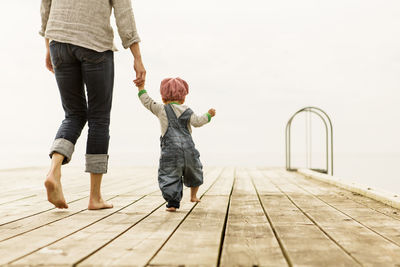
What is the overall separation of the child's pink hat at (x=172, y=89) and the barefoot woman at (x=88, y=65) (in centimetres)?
16

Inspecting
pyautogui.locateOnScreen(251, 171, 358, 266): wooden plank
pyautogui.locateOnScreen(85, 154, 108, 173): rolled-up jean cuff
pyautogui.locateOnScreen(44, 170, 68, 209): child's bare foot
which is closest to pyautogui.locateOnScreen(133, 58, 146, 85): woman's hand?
pyautogui.locateOnScreen(85, 154, 108, 173): rolled-up jean cuff

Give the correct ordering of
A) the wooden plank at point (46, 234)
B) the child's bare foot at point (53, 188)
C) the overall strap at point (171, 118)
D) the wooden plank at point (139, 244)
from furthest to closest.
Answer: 1. the overall strap at point (171, 118)
2. the child's bare foot at point (53, 188)
3. the wooden plank at point (46, 234)
4. the wooden plank at point (139, 244)

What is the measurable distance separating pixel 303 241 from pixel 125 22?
1.64m

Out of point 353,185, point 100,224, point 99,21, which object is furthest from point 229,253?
point 353,185

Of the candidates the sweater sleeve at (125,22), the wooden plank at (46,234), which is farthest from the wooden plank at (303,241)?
the sweater sleeve at (125,22)

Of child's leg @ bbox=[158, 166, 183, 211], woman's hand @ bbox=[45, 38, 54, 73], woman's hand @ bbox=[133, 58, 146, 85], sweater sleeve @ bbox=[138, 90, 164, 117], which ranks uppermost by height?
woman's hand @ bbox=[45, 38, 54, 73]

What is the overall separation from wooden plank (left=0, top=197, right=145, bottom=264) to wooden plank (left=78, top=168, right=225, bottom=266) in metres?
0.24

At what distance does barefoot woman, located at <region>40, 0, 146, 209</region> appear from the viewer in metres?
2.54

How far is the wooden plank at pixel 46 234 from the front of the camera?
1.49 m

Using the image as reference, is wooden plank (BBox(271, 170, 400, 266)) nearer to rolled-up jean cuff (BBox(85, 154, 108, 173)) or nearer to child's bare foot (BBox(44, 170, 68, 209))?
rolled-up jean cuff (BBox(85, 154, 108, 173))

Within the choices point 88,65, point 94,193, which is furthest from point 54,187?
point 88,65

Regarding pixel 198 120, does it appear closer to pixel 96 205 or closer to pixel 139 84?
pixel 139 84

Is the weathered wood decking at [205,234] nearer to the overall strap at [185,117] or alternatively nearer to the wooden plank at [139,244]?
the wooden plank at [139,244]

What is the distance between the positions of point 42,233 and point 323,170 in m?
6.74
